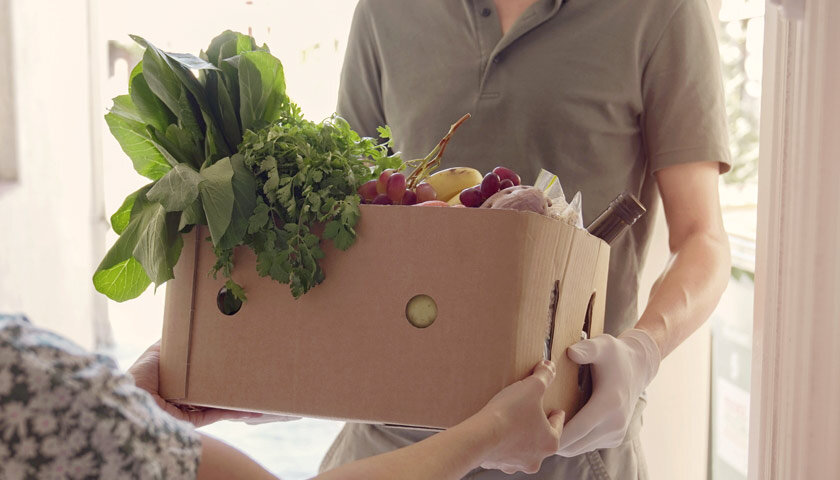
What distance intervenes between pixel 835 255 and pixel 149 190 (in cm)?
83

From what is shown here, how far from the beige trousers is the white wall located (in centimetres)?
301

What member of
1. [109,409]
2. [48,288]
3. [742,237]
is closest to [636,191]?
[109,409]

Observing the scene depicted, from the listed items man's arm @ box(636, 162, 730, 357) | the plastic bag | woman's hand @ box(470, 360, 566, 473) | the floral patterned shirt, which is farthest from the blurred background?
the floral patterned shirt

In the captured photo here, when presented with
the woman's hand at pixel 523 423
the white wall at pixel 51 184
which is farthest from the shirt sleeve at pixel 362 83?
the white wall at pixel 51 184

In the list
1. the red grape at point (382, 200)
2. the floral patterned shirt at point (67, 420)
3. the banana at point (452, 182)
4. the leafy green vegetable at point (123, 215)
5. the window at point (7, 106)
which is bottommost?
the floral patterned shirt at point (67, 420)

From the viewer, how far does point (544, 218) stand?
0.87m

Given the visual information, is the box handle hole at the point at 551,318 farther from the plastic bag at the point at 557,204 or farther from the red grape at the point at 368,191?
the red grape at the point at 368,191

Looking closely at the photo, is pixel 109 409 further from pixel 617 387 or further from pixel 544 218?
pixel 617 387

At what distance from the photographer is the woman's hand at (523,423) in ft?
2.77

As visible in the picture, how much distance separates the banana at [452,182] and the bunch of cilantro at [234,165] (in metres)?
0.10

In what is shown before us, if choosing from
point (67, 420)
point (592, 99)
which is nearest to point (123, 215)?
point (67, 420)

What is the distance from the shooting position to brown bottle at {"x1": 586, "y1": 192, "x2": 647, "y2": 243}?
104 centimetres

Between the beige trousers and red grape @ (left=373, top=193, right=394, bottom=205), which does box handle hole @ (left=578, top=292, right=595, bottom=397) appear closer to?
the beige trousers

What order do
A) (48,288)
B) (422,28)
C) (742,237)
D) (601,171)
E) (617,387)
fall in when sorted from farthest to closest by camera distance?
(48,288) → (742,237) → (422,28) → (601,171) → (617,387)
